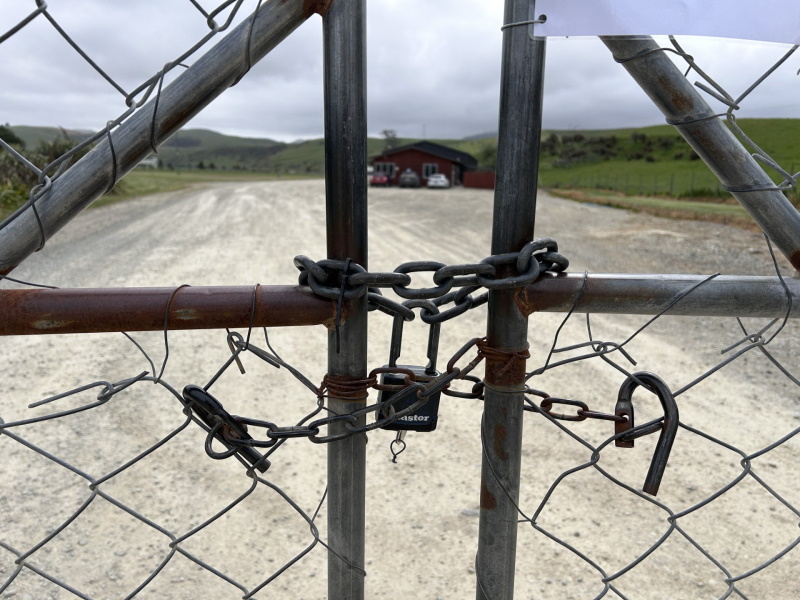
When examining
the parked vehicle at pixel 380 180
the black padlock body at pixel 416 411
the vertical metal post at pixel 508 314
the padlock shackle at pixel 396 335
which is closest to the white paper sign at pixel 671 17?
the vertical metal post at pixel 508 314

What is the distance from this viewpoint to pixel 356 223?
3.40ft

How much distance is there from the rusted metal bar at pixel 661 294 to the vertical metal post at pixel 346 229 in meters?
0.29

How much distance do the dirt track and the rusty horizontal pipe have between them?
141cm

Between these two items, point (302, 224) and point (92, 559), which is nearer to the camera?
point (92, 559)

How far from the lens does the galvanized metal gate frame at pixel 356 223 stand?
98cm

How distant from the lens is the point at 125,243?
9578mm

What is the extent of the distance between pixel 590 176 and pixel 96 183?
3863 centimetres

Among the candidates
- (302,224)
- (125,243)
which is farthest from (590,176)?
(125,243)

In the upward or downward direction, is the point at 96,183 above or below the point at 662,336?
above

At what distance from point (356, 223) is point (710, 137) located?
591 mm

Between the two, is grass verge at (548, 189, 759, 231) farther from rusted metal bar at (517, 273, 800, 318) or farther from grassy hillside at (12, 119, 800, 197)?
rusted metal bar at (517, 273, 800, 318)

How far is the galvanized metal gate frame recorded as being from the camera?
3.20ft

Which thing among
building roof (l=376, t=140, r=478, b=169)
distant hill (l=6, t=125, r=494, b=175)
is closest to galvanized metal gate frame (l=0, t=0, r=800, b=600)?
building roof (l=376, t=140, r=478, b=169)

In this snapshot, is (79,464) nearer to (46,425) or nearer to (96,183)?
(46,425)
